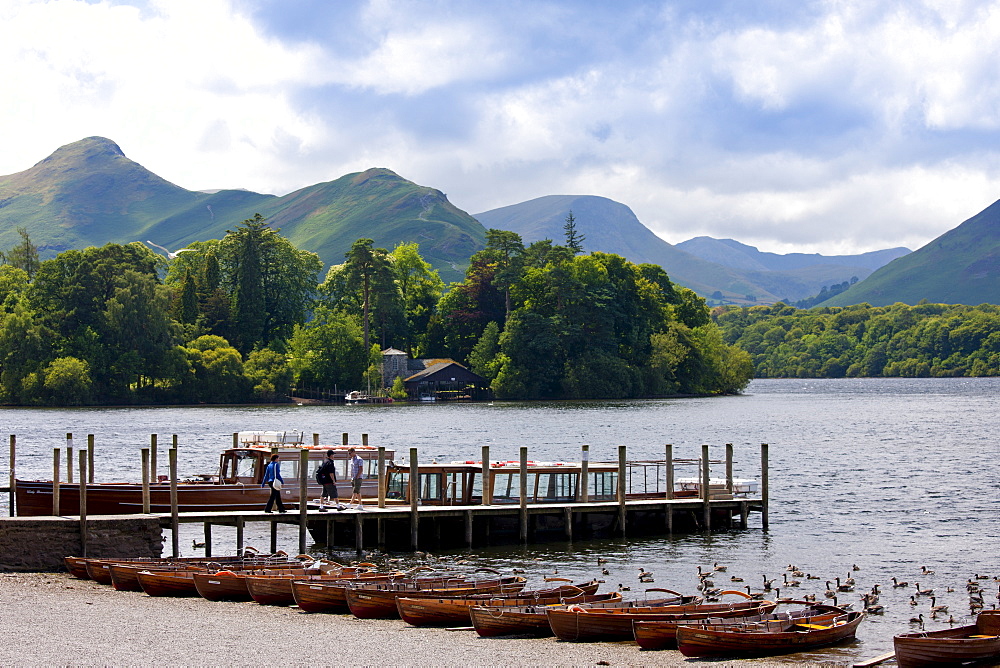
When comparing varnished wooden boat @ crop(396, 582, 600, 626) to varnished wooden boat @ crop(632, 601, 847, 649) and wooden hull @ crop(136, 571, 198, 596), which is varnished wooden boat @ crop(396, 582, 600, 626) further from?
wooden hull @ crop(136, 571, 198, 596)

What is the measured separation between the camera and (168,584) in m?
26.8

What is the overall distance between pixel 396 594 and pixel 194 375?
125272mm

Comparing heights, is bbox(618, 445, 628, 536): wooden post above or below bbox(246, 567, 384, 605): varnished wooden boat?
above

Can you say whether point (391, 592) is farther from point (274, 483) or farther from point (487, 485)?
point (487, 485)

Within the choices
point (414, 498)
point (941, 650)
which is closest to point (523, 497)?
point (414, 498)

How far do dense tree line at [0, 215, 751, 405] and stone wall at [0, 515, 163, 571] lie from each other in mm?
111286

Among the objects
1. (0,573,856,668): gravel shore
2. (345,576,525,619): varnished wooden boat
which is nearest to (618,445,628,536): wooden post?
(345,576,525,619): varnished wooden boat

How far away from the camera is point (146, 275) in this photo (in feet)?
474

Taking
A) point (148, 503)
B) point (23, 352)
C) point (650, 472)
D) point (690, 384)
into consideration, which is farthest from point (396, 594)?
point (690, 384)

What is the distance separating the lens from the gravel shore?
68.9ft

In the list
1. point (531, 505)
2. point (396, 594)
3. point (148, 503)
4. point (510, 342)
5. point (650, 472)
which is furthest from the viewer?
point (510, 342)

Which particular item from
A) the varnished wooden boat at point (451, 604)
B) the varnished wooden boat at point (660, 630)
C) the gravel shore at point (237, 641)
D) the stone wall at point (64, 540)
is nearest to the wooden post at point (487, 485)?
the stone wall at point (64, 540)

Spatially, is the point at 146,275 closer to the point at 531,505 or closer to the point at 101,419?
the point at 101,419

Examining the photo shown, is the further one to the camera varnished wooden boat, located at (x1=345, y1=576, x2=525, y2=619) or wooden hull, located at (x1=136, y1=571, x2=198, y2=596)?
wooden hull, located at (x1=136, y1=571, x2=198, y2=596)
